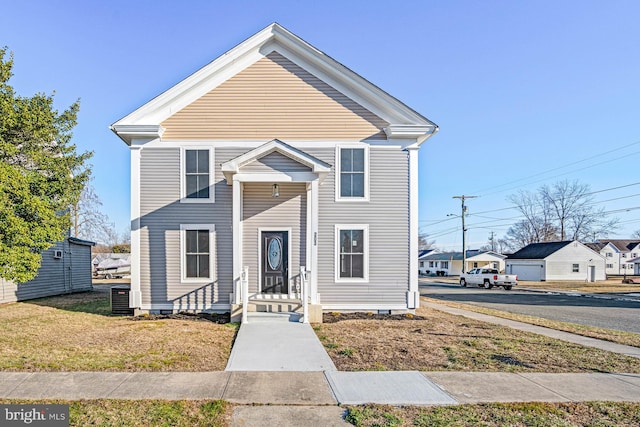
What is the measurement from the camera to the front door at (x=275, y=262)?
35.9 ft

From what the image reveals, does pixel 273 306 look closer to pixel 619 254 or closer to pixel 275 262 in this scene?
pixel 275 262

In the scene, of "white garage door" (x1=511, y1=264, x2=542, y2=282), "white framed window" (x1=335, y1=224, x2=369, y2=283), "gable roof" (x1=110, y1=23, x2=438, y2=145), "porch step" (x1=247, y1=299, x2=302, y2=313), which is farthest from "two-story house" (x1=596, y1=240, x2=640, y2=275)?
"porch step" (x1=247, y1=299, x2=302, y2=313)

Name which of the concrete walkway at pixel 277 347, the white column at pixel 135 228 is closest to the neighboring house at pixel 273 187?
the white column at pixel 135 228

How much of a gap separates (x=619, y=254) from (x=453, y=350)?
3334 inches

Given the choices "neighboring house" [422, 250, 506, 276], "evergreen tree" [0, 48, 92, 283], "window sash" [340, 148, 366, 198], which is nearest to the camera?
"evergreen tree" [0, 48, 92, 283]

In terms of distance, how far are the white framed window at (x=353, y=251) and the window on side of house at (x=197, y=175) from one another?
12.6ft

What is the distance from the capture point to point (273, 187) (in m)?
10.9

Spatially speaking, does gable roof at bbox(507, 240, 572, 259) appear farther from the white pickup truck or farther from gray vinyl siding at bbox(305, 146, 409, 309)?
gray vinyl siding at bbox(305, 146, 409, 309)

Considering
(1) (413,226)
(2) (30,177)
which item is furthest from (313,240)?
(2) (30,177)

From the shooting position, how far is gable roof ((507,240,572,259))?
133ft

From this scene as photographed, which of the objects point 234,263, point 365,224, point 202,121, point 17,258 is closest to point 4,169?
point 17,258

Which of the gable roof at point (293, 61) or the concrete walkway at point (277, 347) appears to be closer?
the concrete walkway at point (277, 347)

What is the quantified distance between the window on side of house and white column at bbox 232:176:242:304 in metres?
1.17

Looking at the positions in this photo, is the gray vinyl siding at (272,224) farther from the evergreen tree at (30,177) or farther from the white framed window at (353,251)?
the evergreen tree at (30,177)
